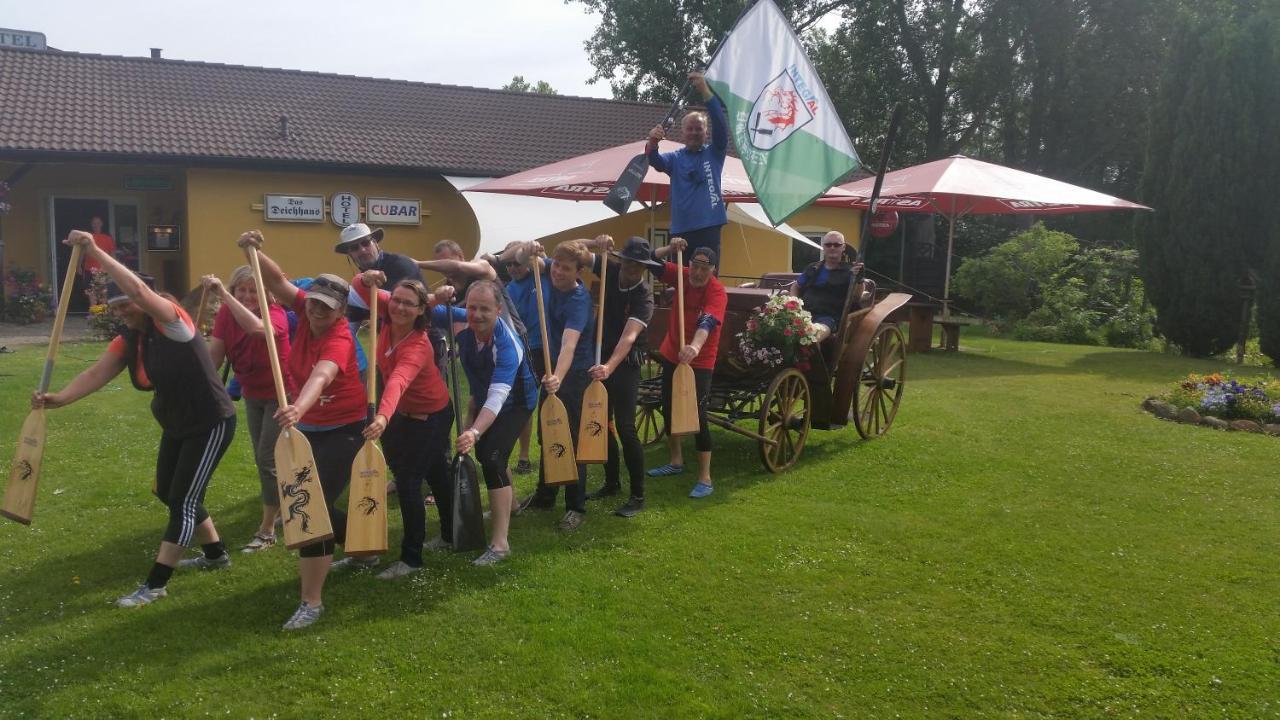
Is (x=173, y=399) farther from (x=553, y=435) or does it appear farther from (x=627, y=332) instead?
(x=627, y=332)

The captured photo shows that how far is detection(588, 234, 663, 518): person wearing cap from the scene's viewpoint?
5.91m

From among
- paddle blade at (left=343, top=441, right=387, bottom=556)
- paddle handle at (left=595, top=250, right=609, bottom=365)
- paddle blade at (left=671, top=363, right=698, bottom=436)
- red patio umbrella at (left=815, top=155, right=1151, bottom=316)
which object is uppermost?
red patio umbrella at (left=815, top=155, right=1151, bottom=316)

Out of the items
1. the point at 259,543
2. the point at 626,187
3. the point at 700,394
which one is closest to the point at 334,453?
the point at 259,543

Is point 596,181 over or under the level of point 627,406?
over

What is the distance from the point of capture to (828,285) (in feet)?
26.2

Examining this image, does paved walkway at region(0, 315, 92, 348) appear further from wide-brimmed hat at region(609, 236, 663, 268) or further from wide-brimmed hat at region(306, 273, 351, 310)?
wide-brimmed hat at region(306, 273, 351, 310)

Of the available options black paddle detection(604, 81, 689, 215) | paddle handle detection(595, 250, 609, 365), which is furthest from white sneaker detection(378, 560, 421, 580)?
black paddle detection(604, 81, 689, 215)

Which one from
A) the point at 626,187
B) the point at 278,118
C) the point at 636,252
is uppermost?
the point at 278,118

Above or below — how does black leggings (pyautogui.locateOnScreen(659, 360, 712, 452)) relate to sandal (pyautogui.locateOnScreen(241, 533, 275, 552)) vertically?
above

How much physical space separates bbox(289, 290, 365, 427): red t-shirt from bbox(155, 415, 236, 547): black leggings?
1.59 feet

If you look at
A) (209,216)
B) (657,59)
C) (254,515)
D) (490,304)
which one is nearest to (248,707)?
(490,304)

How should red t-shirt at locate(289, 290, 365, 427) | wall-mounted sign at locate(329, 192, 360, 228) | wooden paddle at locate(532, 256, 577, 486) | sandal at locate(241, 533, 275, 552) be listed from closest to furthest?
red t-shirt at locate(289, 290, 365, 427)
sandal at locate(241, 533, 275, 552)
wooden paddle at locate(532, 256, 577, 486)
wall-mounted sign at locate(329, 192, 360, 228)

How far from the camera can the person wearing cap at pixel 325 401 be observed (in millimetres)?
4355

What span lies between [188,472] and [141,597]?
0.66 metres
